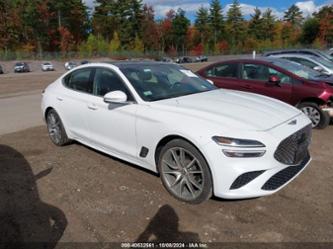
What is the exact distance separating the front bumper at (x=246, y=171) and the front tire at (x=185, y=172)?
0.43 ft

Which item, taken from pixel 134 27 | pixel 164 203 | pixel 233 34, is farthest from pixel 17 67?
pixel 233 34

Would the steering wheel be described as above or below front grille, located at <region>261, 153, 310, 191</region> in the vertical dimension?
above

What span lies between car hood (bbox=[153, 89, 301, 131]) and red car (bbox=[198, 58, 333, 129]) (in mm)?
2803

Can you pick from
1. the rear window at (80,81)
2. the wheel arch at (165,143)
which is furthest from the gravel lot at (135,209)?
the rear window at (80,81)

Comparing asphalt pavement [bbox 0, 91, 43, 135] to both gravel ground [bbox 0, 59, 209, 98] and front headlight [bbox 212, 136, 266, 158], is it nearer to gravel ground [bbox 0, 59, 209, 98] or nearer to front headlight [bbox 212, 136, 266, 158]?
gravel ground [bbox 0, 59, 209, 98]

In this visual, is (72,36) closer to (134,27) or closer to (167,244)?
(134,27)

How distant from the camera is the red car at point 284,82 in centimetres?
696

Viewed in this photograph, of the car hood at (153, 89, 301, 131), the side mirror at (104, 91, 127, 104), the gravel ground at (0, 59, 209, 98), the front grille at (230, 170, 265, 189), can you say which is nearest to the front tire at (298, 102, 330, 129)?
the car hood at (153, 89, 301, 131)

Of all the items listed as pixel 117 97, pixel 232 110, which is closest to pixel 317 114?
pixel 232 110

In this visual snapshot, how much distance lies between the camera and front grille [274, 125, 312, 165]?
3617mm

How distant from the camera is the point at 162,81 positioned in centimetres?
485

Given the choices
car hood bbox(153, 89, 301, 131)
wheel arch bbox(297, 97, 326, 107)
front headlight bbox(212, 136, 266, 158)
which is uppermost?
car hood bbox(153, 89, 301, 131)

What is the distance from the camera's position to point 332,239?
320 centimetres

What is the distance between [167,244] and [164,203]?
787mm
